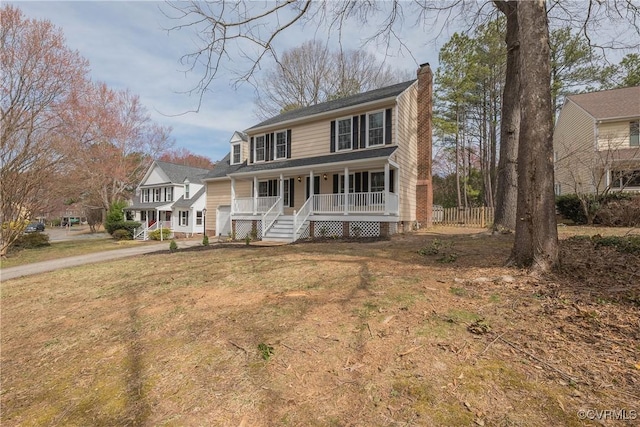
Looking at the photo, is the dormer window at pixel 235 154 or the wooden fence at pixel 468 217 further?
the dormer window at pixel 235 154

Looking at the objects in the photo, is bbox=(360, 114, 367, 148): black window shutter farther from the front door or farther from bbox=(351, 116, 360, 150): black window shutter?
the front door

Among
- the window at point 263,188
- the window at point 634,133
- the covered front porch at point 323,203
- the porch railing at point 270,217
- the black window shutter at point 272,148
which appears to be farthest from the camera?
the window at point 634,133

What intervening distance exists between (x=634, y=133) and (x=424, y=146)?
14050mm

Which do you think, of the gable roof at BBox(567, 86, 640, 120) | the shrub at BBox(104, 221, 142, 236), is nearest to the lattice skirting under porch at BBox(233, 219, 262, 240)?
the shrub at BBox(104, 221, 142, 236)

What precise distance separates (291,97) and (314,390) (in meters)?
27.3

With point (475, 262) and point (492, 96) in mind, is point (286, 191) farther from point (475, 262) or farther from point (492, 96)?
point (492, 96)

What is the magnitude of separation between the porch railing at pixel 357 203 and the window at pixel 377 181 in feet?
3.56

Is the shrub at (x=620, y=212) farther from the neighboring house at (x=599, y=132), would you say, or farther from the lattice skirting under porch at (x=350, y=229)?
the lattice skirting under porch at (x=350, y=229)

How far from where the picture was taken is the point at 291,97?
87.6 feet

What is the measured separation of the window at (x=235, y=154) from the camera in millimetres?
19781

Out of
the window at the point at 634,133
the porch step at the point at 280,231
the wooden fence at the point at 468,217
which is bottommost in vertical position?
the porch step at the point at 280,231

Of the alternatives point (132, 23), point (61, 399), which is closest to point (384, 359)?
point (61, 399)

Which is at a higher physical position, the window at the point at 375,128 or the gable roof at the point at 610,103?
the gable roof at the point at 610,103

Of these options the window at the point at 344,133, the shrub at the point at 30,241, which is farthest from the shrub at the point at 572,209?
the shrub at the point at 30,241
